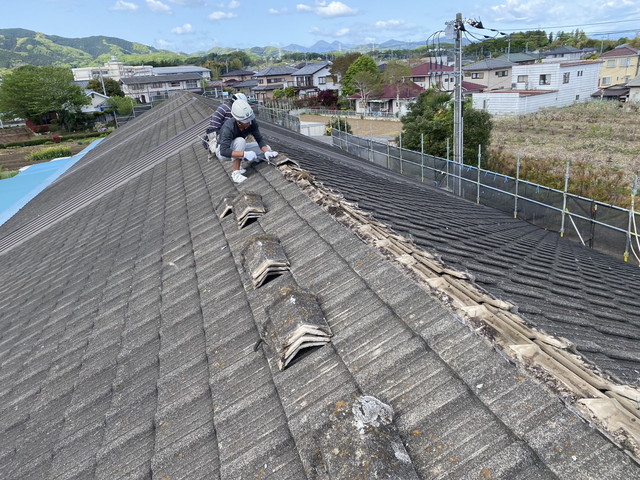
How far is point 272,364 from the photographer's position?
2.65 meters

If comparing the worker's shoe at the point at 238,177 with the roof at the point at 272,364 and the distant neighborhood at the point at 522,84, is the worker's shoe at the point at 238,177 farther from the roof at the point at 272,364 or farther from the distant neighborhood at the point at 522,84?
the distant neighborhood at the point at 522,84

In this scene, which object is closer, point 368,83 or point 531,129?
point 531,129

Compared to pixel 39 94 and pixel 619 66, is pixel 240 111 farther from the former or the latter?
pixel 619 66

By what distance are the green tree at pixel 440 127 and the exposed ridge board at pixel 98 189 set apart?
1527 cm

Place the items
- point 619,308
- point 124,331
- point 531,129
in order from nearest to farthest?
point 124,331, point 619,308, point 531,129

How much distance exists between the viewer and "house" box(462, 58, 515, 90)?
5779 centimetres

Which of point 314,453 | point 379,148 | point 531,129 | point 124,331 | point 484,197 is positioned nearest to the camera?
point 314,453

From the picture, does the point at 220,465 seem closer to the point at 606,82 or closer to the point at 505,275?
the point at 505,275

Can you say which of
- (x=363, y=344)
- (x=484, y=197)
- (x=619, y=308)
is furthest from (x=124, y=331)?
(x=484, y=197)

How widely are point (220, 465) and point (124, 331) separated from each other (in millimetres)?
2078

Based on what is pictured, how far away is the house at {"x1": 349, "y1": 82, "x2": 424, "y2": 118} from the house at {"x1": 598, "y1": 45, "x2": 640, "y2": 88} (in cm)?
2793

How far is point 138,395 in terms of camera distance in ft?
9.68

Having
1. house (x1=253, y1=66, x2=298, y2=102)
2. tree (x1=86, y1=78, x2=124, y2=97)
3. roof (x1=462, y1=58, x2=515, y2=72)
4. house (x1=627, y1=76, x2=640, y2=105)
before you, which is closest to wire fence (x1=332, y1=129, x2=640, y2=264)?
roof (x1=462, y1=58, x2=515, y2=72)

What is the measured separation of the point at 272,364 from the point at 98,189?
8438mm
